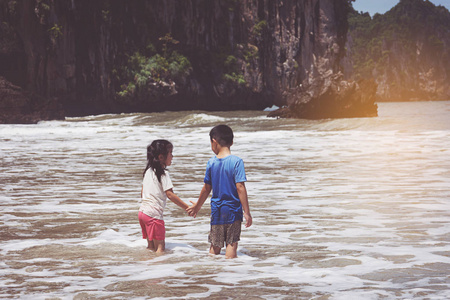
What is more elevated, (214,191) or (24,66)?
(24,66)

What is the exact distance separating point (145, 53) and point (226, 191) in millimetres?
42181

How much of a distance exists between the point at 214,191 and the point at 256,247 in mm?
836

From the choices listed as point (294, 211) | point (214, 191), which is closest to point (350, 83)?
point (294, 211)

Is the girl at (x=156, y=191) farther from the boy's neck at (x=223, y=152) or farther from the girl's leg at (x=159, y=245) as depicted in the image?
the boy's neck at (x=223, y=152)

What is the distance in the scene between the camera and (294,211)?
772 cm

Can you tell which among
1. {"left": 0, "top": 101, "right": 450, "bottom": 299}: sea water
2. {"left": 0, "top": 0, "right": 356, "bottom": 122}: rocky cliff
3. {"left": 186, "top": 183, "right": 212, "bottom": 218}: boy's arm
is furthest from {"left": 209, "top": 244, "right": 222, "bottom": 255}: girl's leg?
{"left": 0, "top": 0, "right": 356, "bottom": 122}: rocky cliff

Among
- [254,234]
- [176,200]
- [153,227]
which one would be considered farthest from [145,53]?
[176,200]

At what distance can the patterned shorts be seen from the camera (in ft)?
17.4

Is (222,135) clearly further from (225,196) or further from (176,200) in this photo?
(176,200)

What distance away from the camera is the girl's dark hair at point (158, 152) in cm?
548

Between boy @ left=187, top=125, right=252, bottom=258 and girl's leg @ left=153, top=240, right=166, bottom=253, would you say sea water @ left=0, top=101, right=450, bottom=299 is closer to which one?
girl's leg @ left=153, top=240, right=166, bottom=253

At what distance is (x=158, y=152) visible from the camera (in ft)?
18.0

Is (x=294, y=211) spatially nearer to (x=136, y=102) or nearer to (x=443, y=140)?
(x=443, y=140)

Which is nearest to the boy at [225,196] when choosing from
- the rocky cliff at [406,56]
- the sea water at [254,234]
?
the sea water at [254,234]
